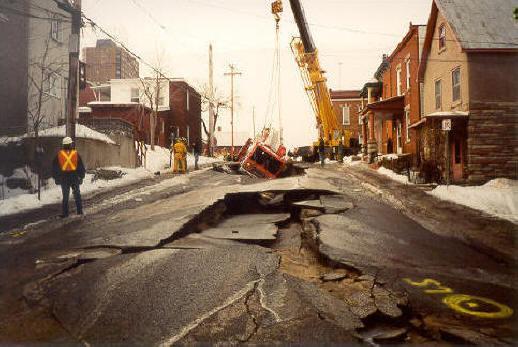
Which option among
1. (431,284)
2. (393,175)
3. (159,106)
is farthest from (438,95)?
(159,106)

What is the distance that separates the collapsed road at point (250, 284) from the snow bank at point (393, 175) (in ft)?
27.2

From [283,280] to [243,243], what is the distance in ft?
6.27

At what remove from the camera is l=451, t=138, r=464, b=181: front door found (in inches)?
649

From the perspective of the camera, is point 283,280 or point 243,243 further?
point 243,243

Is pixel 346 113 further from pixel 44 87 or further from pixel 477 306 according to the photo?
pixel 477 306

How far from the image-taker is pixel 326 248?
5.83 metres

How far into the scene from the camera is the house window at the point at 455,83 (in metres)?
16.8

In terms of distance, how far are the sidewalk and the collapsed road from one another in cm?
34

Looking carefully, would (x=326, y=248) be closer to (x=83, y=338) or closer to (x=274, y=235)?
(x=274, y=235)

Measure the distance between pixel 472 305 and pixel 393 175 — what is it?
571 inches

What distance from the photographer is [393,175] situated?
17.9 meters

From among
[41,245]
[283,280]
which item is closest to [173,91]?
[41,245]

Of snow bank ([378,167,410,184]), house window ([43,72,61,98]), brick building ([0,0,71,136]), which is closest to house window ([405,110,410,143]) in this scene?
snow bank ([378,167,410,184])

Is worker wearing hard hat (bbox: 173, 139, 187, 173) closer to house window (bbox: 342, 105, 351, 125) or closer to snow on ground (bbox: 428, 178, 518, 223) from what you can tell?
snow on ground (bbox: 428, 178, 518, 223)
